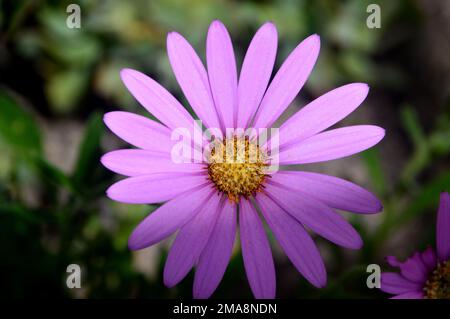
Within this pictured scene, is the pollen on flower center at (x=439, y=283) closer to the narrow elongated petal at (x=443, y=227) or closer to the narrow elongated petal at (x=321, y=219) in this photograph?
the narrow elongated petal at (x=443, y=227)

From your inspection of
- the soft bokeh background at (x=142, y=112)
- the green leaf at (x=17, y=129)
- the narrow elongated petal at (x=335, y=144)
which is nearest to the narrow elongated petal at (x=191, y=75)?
the narrow elongated petal at (x=335, y=144)

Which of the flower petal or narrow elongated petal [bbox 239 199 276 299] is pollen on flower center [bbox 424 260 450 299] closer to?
the flower petal

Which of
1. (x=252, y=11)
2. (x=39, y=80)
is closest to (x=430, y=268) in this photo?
(x=252, y=11)

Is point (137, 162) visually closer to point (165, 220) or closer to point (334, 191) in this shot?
point (165, 220)

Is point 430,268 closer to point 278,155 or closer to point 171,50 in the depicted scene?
point 278,155

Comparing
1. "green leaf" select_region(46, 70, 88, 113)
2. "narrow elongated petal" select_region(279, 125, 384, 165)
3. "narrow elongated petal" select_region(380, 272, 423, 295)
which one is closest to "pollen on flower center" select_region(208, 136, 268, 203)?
"narrow elongated petal" select_region(279, 125, 384, 165)
